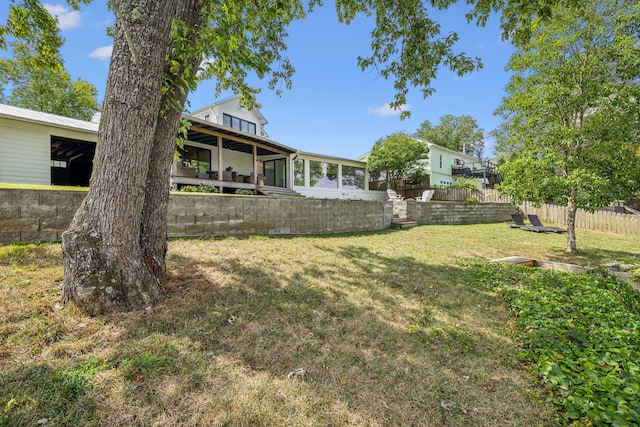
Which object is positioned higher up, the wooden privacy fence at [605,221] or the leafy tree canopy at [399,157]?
the leafy tree canopy at [399,157]

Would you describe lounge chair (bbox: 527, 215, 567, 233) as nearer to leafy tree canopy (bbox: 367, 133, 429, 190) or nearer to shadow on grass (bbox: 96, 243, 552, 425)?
leafy tree canopy (bbox: 367, 133, 429, 190)

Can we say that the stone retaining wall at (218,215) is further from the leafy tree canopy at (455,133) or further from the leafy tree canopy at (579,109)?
the leafy tree canopy at (455,133)

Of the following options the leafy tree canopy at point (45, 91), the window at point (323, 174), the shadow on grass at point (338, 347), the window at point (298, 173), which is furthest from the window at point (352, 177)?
the leafy tree canopy at point (45, 91)

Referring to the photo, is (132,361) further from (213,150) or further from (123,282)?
(213,150)

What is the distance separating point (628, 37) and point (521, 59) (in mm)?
1954

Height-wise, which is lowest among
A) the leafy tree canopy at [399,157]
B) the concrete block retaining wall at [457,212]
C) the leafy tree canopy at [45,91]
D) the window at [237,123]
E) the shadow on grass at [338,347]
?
the shadow on grass at [338,347]

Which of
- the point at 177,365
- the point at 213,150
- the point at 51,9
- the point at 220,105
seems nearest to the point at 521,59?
the point at 177,365

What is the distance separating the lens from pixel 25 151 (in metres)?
8.65

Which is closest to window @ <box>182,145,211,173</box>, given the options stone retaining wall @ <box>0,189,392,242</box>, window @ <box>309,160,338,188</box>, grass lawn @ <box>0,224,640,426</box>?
window @ <box>309,160,338,188</box>

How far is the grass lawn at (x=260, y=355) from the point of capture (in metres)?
1.76

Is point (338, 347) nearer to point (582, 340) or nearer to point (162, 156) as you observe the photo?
point (582, 340)

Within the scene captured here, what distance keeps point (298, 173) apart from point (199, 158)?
19.9 feet

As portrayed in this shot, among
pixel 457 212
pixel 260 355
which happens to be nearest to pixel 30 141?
pixel 260 355

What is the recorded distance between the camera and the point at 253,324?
281 centimetres
